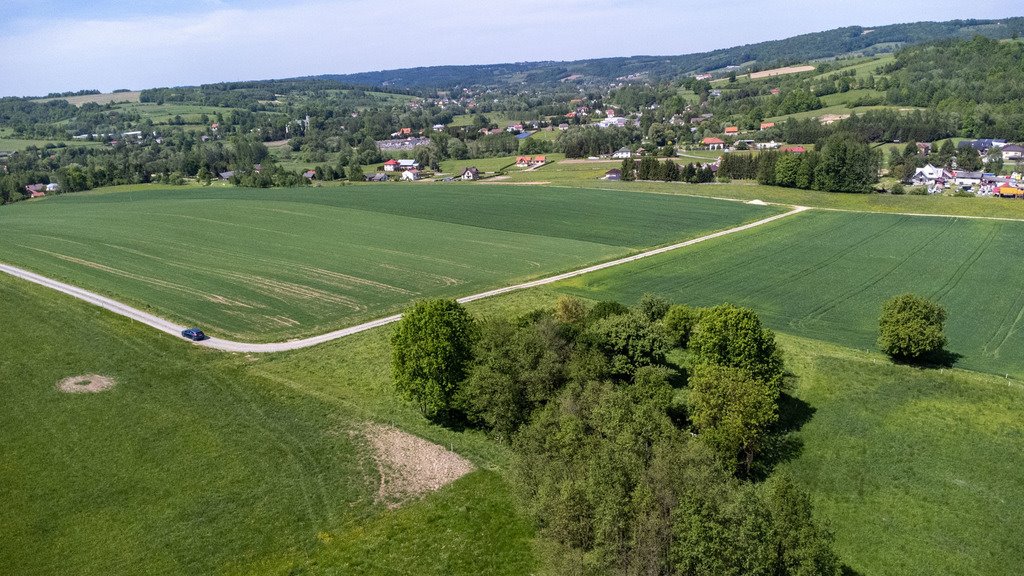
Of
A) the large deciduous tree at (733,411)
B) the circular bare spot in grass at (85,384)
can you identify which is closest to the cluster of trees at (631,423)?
the large deciduous tree at (733,411)

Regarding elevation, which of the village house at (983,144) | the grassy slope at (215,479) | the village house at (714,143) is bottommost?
the grassy slope at (215,479)

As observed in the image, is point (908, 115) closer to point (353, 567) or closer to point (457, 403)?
point (457, 403)

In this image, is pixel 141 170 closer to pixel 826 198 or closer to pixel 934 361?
pixel 826 198

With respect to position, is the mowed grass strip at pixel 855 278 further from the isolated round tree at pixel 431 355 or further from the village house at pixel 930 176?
the village house at pixel 930 176

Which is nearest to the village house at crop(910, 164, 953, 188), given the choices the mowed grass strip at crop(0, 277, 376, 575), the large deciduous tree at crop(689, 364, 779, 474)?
the large deciduous tree at crop(689, 364, 779, 474)

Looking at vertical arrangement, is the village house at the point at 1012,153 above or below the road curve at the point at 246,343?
above

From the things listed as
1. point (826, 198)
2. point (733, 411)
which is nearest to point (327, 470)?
point (733, 411)
